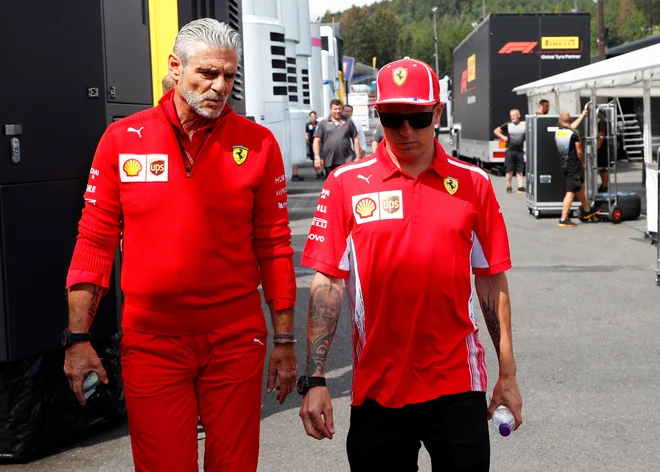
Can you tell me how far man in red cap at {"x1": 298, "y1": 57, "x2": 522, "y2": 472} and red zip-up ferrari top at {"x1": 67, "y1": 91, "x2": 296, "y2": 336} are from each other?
0.80 ft

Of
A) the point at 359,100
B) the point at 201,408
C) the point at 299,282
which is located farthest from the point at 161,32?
the point at 359,100

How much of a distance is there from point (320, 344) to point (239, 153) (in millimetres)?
684

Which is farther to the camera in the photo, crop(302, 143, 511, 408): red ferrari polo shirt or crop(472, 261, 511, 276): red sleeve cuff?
crop(472, 261, 511, 276): red sleeve cuff

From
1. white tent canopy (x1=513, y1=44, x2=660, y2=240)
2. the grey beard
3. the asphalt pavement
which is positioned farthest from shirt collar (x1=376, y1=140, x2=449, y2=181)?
white tent canopy (x1=513, y1=44, x2=660, y2=240)

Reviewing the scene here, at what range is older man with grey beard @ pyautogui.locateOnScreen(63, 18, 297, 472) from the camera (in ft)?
10.8

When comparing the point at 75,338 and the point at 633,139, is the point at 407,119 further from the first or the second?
the point at 633,139

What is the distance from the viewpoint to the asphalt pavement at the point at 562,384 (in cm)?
547

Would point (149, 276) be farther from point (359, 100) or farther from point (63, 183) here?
point (359, 100)

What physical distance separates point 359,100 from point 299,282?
4950cm

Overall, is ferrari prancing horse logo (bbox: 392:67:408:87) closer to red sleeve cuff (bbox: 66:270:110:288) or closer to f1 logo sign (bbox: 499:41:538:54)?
red sleeve cuff (bbox: 66:270:110:288)

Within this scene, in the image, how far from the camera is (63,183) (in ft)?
17.9

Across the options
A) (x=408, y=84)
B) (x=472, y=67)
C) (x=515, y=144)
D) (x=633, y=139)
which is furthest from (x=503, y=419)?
(x=633, y=139)

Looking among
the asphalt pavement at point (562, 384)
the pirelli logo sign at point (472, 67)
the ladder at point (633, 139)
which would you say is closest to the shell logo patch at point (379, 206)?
the asphalt pavement at point (562, 384)

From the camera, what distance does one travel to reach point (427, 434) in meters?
3.23
